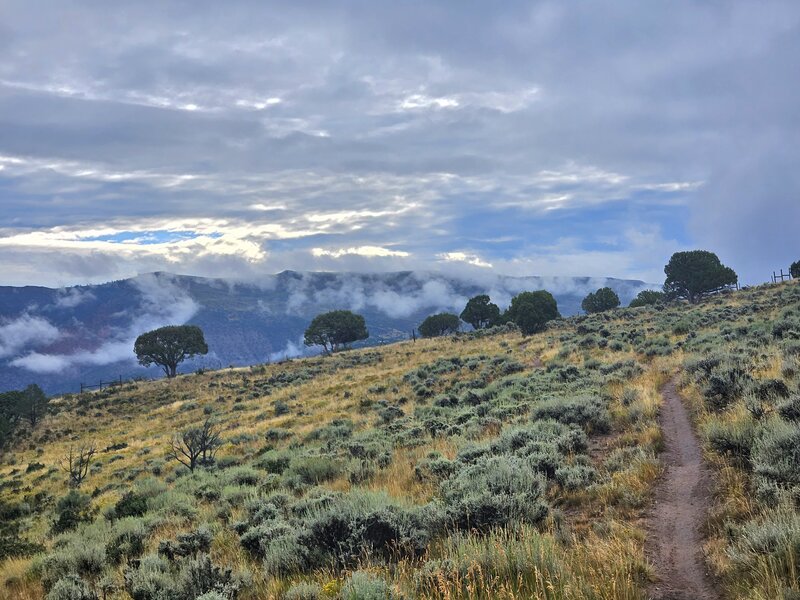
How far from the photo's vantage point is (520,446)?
11703mm

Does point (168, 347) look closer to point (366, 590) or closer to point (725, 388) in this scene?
point (725, 388)

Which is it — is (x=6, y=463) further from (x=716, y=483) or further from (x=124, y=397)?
(x=716, y=483)

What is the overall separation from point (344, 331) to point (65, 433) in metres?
63.1

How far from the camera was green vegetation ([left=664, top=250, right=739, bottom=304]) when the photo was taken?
76875mm

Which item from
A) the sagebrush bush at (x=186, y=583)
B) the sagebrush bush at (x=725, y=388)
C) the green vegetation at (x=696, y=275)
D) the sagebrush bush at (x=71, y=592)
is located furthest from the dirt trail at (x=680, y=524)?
the green vegetation at (x=696, y=275)

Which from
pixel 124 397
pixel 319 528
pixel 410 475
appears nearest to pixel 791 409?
pixel 410 475

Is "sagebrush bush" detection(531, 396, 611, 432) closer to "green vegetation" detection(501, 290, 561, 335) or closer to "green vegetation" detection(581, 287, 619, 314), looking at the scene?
"green vegetation" detection(501, 290, 561, 335)

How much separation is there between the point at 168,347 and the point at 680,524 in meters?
104

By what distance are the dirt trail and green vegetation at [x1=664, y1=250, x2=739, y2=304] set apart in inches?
2939

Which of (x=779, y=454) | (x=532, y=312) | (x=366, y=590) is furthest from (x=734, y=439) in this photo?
(x=532, y=312)

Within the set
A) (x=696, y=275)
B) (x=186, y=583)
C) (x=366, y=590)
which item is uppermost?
(x=696, y=275)

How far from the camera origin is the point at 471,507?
7.50 m

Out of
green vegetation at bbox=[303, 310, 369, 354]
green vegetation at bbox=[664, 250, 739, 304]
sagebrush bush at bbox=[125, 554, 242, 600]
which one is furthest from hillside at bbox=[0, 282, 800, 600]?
green vegetation at bbox=[303, 310, 369, 354]

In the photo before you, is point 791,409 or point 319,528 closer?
point 319,528
